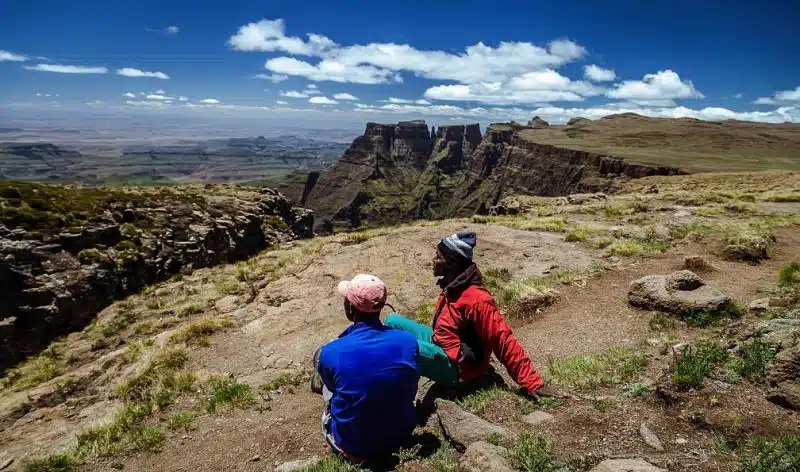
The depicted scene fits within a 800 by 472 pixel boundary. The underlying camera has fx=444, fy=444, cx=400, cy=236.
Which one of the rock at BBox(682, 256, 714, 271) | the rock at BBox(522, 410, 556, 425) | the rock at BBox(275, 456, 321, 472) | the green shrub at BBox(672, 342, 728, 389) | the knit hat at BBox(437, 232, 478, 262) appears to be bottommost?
the rock at BBox(275, 456, 321, 472)

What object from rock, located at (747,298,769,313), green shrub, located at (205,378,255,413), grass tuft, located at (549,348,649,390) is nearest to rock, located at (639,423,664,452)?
grass tuft, located at (549,348,649,390)

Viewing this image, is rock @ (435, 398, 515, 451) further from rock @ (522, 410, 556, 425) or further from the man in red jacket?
the man in red jacket

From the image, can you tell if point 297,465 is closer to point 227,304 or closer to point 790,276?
point 227,304

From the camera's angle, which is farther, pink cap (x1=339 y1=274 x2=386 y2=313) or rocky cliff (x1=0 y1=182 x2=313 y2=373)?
rocky cliff (x1=0 y1=182 x2=313 y2=373)

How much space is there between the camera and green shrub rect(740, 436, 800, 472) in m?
4.01

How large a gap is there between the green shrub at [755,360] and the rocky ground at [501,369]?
22mm

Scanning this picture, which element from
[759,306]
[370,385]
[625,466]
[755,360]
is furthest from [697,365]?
[370,385]

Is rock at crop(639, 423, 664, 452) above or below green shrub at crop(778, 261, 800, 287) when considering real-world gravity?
below

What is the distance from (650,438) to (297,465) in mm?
4442

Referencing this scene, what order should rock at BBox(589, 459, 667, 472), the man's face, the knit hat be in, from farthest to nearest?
the man's face
the knit hat
rock at BBox(589, 459, 667, 472)

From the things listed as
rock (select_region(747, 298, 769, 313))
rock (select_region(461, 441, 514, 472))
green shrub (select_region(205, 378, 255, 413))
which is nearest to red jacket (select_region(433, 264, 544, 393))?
rock (select_region(461, 441, 514, 472))

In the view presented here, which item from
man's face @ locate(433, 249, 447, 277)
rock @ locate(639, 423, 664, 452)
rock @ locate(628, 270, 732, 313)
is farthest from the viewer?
rock @ locate(628, 270, 732, 313)

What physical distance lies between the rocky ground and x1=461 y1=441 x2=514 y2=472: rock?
0.02m

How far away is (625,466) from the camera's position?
4.41 metres
